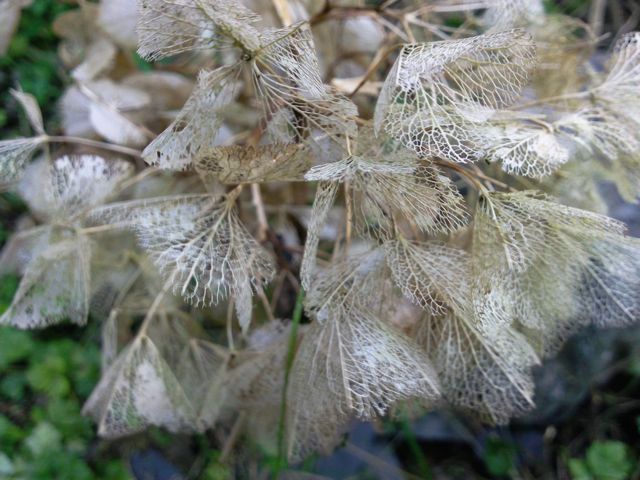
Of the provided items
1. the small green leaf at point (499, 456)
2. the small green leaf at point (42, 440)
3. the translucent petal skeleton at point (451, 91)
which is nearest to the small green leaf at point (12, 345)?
the small green leaf at point (42, 440)

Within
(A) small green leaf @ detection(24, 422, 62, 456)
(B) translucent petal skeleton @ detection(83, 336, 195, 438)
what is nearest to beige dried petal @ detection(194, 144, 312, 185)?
(B) translucent petal skeleton @ detection(83, 336, 195, 438)

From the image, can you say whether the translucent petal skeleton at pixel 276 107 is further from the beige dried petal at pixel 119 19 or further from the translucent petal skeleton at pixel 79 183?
the beige dried petal at pixel 119 19

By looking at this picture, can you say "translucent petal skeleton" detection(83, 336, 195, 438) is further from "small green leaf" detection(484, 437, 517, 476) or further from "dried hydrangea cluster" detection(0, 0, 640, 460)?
"small green leaf" detection(484, 437, 517, 476)

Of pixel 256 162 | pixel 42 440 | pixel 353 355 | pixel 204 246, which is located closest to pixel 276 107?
pixel 256 162

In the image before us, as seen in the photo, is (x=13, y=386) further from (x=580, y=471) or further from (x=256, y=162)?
(x=580, y=471)

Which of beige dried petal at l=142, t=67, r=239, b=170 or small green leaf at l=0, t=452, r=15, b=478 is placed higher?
beige dried petal at l=142, t=67, r=239, b=170

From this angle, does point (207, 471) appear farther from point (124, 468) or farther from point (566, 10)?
point (566, 10)

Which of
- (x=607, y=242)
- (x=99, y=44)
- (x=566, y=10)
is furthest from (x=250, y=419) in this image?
(x=566, y=10)

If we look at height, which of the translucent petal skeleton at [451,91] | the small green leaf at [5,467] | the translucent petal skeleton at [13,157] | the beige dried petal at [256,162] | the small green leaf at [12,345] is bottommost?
the small green leaf at [5,467]
